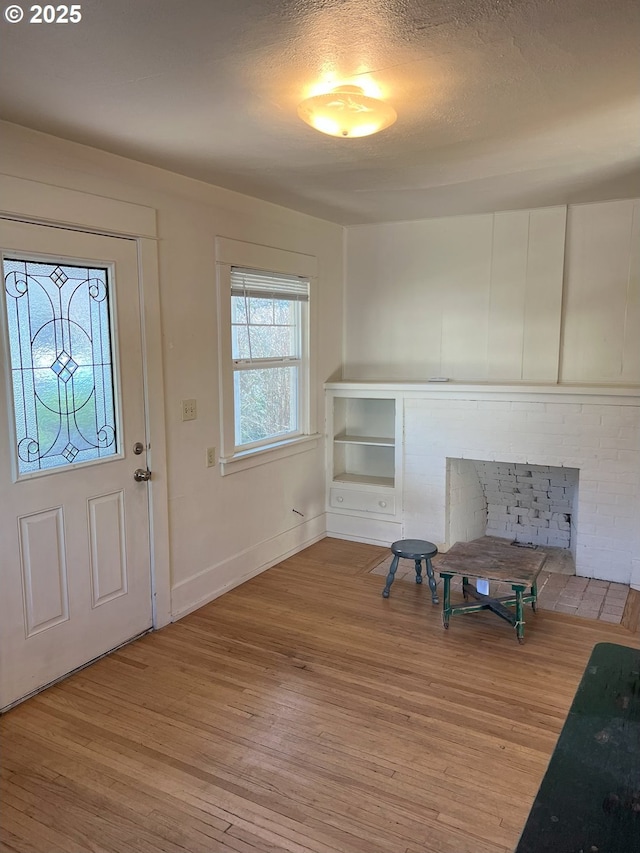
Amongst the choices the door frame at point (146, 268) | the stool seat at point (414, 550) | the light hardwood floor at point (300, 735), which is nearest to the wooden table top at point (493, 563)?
the stool seat at point (414, 550)

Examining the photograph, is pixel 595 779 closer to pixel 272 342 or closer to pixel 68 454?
pixel 68 454

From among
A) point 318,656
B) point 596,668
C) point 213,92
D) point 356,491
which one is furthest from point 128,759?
point 356,491

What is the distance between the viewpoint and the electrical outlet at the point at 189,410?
3.37 m

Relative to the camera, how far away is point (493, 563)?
3318mm

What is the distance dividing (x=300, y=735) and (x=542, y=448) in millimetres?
2496

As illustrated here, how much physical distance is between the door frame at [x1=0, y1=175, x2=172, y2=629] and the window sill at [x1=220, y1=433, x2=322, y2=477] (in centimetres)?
54

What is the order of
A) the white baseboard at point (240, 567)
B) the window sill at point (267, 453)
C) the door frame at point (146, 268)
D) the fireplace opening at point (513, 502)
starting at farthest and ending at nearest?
the fireplace opening at point (513, 502), the window sill at point (267, 453), the white baseboard at point (240, 567), the door frame at point (146, 268)

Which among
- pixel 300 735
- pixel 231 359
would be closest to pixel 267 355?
pixel 231 359

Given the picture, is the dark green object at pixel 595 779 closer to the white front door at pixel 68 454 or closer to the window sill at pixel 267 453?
the white front door at pixel 68 454

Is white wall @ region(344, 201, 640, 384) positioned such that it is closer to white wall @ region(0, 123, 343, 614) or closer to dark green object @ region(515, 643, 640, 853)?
white wall @ region(0, 123, 343, 614)

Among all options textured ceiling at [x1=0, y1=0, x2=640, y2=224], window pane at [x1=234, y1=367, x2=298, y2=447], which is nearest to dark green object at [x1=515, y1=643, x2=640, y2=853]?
textured ceiling at [x1=0, y1=0, x2=640, y2=224]

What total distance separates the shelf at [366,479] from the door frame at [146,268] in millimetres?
1845

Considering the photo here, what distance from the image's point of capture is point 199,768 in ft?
7.27

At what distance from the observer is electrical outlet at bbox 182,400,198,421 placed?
337 cm
